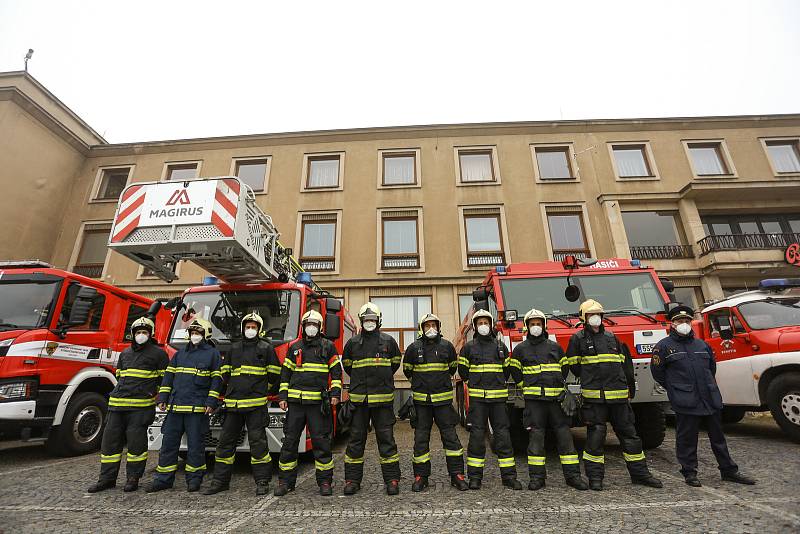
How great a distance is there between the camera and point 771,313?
19.5 feet

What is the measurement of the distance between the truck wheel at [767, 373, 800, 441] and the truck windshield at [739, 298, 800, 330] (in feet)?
2.96

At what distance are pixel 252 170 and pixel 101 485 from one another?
14352 millimetres

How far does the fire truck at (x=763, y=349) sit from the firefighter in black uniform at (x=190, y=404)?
7.74 metres

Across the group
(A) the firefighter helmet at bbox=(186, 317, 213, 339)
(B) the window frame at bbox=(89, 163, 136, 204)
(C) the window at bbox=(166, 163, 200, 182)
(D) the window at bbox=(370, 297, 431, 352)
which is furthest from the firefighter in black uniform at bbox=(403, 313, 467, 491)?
(B) the window frame at bbox=(89, 163, 136, 204)

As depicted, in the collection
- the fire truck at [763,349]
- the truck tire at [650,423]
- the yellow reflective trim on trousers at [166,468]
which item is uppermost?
the fire truck at [763,349]

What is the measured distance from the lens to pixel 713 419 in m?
3.96

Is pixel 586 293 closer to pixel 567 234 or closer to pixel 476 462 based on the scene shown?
pixel 476 462

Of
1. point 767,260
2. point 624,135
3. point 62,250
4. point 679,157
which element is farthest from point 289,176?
point 767,260

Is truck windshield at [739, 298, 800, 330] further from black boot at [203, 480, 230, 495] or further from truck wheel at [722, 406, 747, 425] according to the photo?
black boot at [203, 480, 230, 495]

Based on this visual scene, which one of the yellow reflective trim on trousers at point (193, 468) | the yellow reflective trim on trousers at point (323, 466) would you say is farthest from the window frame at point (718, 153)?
the yellow reflective trim on trousers at point (193, 468)

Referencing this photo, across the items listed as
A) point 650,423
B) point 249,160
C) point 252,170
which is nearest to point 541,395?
point 650,423

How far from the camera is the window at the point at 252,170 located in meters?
16.0

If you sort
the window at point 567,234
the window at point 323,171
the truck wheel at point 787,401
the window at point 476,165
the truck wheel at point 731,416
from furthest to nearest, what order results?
the window at point 323,171, the window at point 476,165, the window at point 567,234, the truck wheel at point 731,416, the truck wheel at point 787,401

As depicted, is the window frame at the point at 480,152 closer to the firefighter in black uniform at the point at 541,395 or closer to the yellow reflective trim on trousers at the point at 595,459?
the firefighter in black uniform at the point at 541,395
